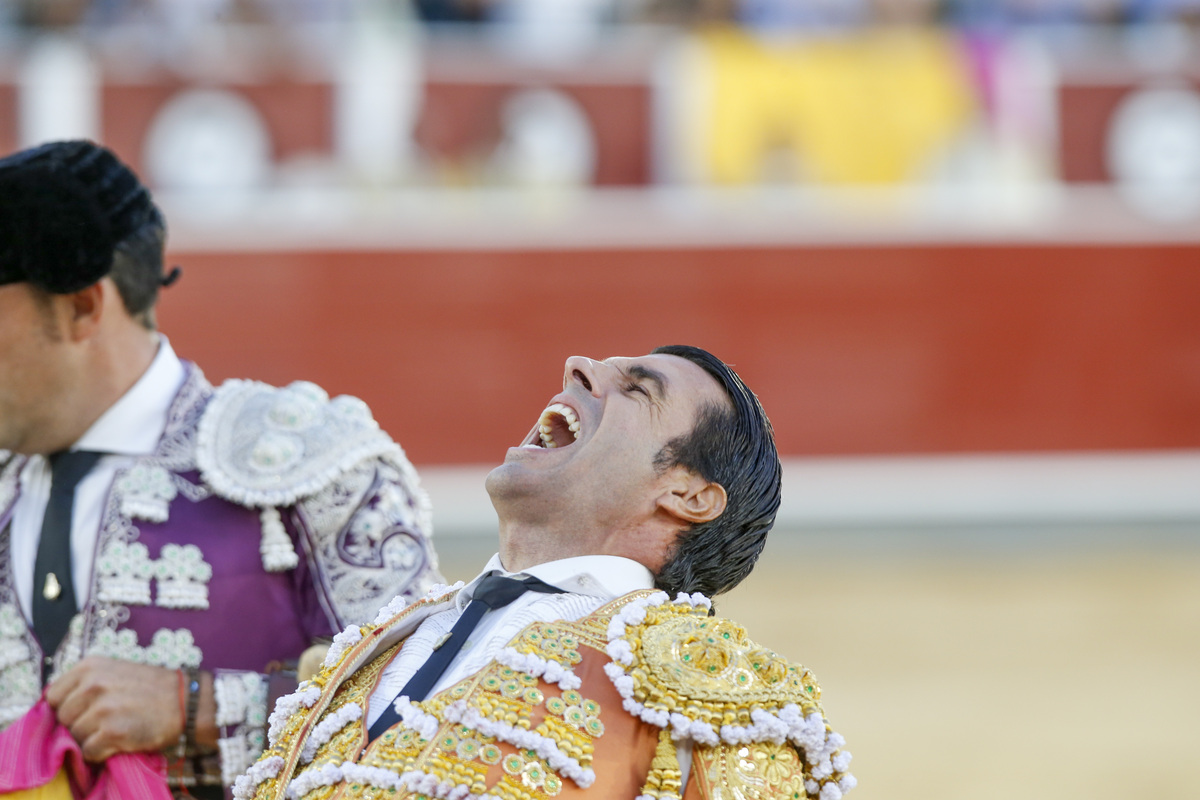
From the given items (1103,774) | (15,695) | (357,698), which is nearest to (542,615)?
(357,698)

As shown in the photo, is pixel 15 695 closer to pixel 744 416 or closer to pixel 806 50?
pixel 744 416

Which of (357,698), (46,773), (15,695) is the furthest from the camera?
(15,695)

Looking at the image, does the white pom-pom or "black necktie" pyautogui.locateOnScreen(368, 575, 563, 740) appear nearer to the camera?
"black necktie" pyautogui.locateOnScreen(368, 575, 563, 740)

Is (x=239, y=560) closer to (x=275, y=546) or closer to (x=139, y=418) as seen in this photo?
(x=275, y=546)

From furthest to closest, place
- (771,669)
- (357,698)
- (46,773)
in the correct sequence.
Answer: (46,773)
(357,698)
(771,669)

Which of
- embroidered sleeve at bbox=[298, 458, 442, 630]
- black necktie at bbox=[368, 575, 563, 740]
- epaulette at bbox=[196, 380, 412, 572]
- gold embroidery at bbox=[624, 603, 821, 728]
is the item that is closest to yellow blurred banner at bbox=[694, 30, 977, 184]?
epaulette at bbox=[196, 380, 412, 572]

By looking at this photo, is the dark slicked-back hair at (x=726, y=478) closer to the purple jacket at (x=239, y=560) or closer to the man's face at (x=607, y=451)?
the man's face at (x=607, y=451)

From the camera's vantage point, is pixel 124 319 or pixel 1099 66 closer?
pixel 124 319

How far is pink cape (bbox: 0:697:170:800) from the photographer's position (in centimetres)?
229

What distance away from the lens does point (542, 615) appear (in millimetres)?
2090

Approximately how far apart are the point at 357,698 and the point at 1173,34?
9108 millimetres

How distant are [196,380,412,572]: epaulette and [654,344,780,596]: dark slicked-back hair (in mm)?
626

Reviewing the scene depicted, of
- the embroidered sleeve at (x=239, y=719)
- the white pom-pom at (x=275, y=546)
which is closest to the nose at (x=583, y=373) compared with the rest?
the white pom-pom at (x=275, y=546)

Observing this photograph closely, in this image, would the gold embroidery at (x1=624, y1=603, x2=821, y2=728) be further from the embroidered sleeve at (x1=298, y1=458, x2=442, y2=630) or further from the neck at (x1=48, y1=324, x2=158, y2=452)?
the neck at (x1=48, y1=324, x2=158, y2=452)
